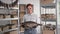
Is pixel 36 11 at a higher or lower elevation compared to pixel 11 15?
higher

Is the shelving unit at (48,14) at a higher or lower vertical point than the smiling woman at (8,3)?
lower

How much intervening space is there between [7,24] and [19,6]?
23.2 inches

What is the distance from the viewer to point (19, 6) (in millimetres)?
2939

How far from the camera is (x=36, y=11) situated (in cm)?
273

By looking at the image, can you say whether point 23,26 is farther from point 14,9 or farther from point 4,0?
point 4,0

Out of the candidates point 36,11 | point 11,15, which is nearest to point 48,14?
point 36,11

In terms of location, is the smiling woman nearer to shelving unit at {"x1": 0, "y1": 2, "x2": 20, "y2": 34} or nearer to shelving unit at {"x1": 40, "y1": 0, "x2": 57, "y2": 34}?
shelving unit at {"x1": 0, "y1": 2, "x2": 20, "y2": 34}

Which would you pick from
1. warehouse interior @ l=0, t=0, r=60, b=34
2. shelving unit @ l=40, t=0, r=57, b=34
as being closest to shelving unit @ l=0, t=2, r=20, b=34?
warehouse interior @ l=0, t=0, r=60, b=34

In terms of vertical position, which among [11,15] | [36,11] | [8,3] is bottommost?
[11,15]

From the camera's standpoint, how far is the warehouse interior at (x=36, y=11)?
279 cm

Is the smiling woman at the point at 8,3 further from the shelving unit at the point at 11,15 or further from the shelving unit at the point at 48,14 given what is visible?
the shelving unit at the point at 48,14

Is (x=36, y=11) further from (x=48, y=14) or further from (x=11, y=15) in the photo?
(x=11, y=15)

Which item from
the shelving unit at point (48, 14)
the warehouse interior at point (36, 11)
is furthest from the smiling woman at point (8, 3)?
the shelving unit at point (48, 14)

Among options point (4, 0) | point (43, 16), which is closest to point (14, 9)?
point (4, 0)
